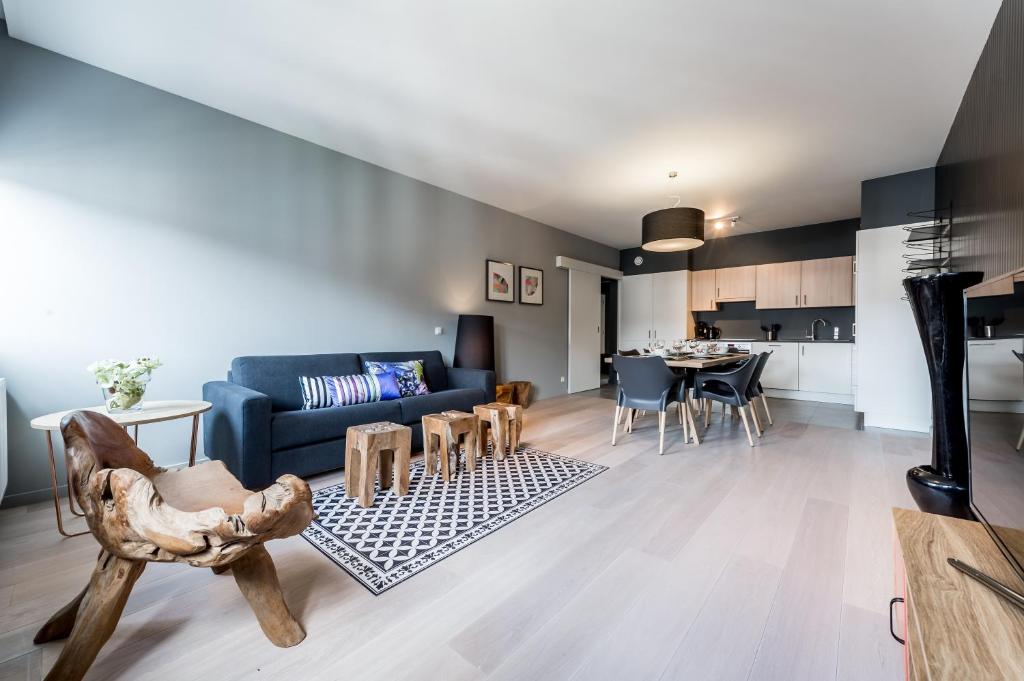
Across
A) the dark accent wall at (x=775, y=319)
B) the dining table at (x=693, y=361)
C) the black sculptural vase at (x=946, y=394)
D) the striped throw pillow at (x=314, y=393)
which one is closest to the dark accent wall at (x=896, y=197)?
the dining table at (x=693, y=361)

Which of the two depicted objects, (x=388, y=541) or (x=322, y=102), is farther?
(x=322, y=102)

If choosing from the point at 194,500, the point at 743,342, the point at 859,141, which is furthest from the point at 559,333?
the point at 194,500

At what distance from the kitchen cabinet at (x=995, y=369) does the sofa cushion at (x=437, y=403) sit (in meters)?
3.02

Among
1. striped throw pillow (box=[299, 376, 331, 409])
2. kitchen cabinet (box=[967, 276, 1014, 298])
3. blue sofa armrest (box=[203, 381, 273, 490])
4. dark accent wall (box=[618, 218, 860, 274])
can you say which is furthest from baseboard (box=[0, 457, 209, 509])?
dark accent wall (box=[618, 218, 860, 274])

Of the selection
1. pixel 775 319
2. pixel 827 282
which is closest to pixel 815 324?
pixel 775 319

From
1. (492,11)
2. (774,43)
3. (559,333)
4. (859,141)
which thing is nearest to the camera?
(492,11)

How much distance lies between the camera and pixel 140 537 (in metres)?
1.19

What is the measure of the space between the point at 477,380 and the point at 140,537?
9.94 feet

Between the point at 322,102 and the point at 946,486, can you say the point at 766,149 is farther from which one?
the point at 322,102

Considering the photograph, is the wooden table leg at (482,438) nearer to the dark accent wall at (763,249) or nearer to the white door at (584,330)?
the white door at (584,330)

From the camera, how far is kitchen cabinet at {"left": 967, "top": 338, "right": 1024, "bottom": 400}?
2.96 ft

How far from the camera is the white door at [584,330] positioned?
6641mm

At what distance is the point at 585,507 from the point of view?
92.2 inches

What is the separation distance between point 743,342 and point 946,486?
488cm
